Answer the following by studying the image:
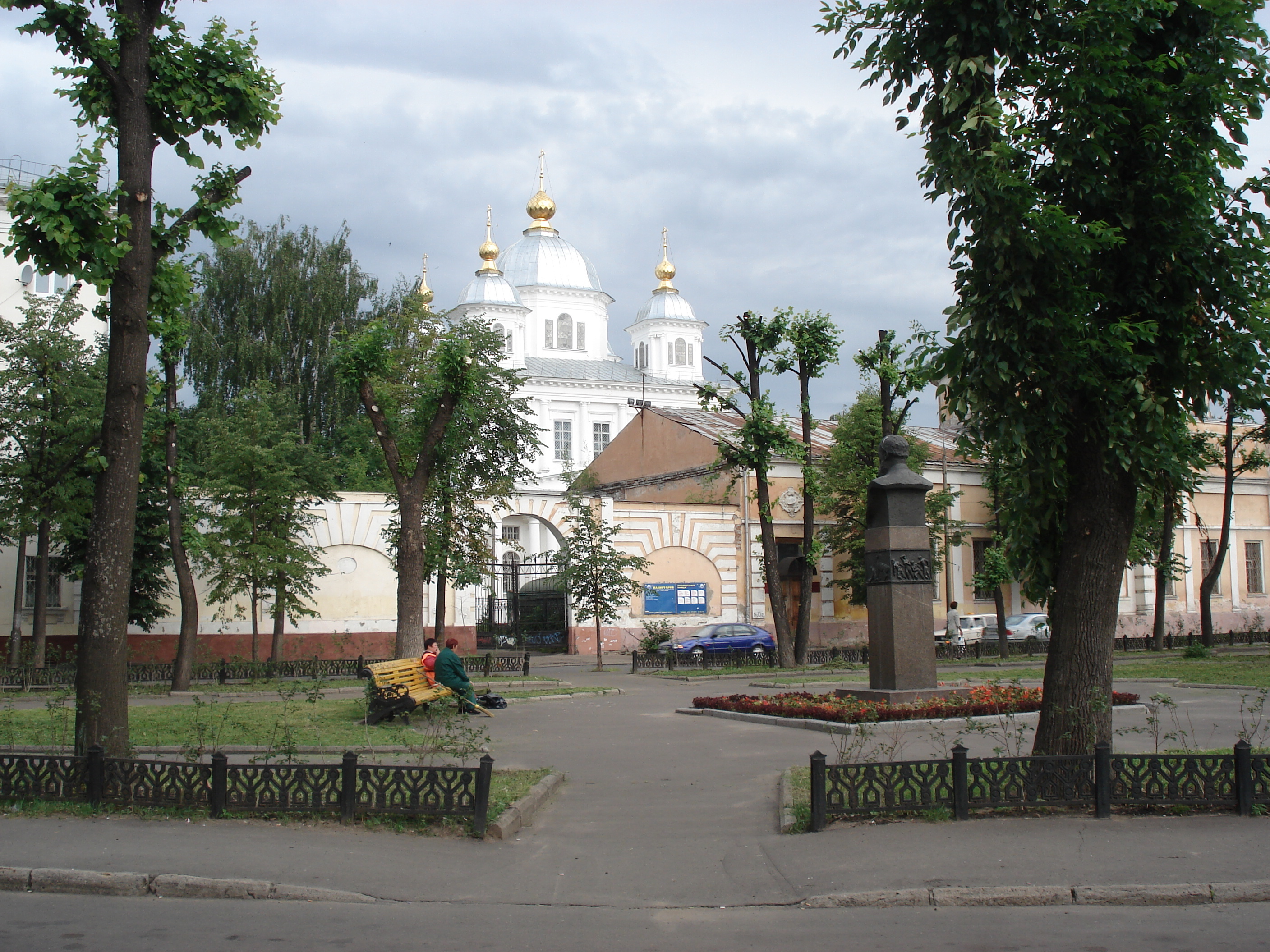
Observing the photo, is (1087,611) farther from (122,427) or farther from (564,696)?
(564,696)

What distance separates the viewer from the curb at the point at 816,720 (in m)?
13.4

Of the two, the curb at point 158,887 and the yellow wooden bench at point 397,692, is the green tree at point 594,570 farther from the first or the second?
the curb at point 158,887

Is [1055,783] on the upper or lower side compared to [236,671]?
upper

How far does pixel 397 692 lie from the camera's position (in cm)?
1414

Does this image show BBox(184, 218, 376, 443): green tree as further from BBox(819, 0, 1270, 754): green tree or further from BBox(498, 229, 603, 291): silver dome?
BBox(819, 0, 1270, 754): green tree

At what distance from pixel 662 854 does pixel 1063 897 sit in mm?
2703

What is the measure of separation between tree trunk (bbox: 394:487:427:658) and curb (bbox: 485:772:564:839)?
7.46 metres

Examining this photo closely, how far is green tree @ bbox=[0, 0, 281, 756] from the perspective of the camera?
9281 mm

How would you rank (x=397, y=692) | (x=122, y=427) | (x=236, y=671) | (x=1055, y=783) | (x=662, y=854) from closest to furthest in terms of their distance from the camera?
1. (x=662, y=854)
2. (x=1055, y=783)
3. (x=122, y=427)
4. (x=397, y=692)
5. (x=236, y=671)

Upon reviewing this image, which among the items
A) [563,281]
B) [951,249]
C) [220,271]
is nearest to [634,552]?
[220,271]

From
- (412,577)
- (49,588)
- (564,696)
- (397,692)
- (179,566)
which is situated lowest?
(564,696)

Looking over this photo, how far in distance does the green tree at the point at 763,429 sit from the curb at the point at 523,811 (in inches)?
621

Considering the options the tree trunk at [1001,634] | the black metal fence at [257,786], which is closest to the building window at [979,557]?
the tree trunk at [1001,634]

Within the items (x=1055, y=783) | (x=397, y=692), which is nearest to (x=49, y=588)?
(x=397, y=692)
